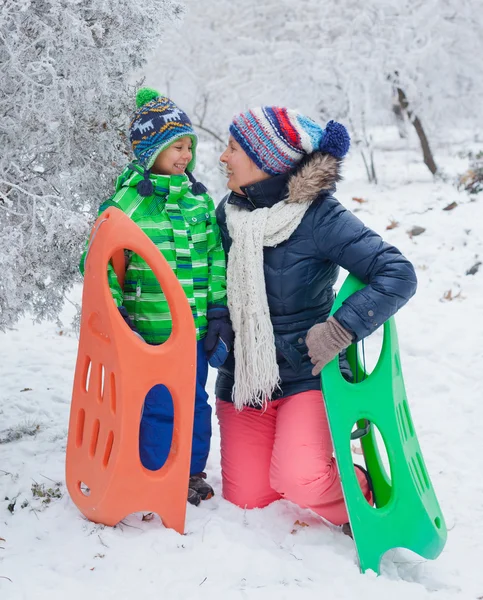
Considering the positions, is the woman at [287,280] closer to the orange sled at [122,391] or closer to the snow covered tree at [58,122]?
the orange sled at [122,391]

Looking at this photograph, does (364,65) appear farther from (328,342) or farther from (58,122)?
(328,342)

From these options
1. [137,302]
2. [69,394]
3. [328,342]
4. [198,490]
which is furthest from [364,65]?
[198,490]

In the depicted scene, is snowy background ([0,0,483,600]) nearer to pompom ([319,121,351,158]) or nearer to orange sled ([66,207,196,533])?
orange sled ([66,207,196,533])

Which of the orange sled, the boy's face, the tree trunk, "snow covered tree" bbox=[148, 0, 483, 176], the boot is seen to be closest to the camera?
the orange sled

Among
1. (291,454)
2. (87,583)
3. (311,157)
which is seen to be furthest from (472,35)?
(87,583)

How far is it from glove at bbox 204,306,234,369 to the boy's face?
0.67 m

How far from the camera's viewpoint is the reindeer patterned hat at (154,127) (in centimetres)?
277

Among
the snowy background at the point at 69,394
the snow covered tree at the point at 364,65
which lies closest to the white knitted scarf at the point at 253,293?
the snowy background at the point at 69,394

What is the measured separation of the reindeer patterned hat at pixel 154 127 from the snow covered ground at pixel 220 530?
1.61m

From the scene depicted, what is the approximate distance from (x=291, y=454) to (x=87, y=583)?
1.02 m

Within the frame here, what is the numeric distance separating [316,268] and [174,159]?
2.69ft

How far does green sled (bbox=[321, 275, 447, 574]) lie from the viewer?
2512 millimetres

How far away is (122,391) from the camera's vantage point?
236cm

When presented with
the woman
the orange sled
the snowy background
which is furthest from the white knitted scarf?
the snowy background
